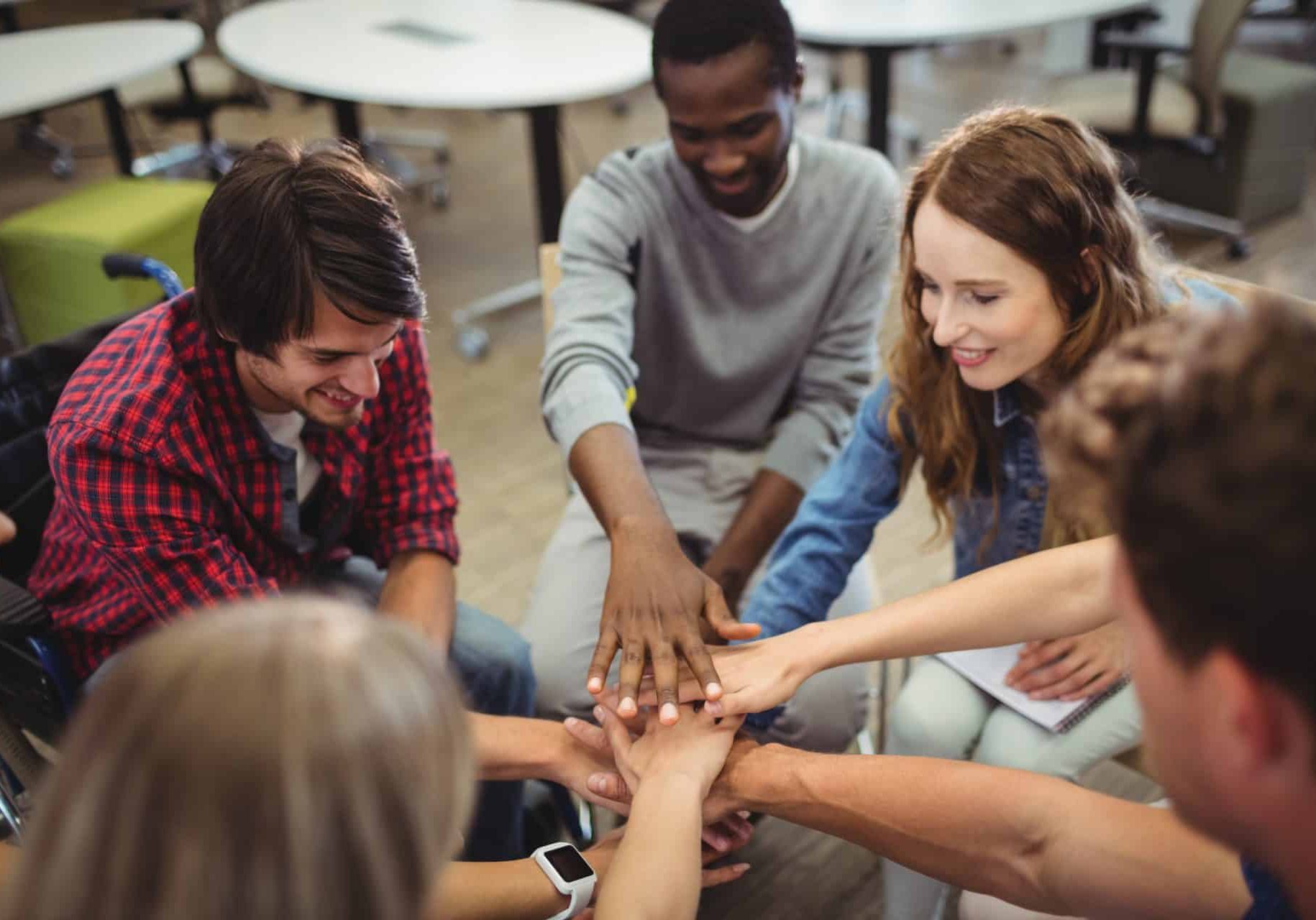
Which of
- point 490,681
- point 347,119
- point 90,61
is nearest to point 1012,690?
point 490,681

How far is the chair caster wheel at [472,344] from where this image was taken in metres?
3.63

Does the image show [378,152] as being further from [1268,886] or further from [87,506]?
[1268,886]

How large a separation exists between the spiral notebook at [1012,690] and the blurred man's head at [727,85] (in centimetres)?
83

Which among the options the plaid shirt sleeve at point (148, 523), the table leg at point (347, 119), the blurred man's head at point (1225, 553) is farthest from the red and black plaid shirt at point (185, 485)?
the table leg at point (347, 119)

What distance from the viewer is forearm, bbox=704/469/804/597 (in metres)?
1.86

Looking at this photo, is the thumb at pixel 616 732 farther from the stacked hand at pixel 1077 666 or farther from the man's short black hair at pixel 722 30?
the man's short black hair at pixel 722 30

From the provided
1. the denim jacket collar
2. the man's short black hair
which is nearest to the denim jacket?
the denim jacket collar

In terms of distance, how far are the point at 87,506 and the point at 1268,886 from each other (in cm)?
122

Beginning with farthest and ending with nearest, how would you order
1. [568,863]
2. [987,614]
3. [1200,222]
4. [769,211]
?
[1200,222] → [769,211] → [987,614] → [568,863]

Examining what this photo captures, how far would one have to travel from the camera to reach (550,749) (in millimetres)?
1493

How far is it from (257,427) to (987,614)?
0.92 meters

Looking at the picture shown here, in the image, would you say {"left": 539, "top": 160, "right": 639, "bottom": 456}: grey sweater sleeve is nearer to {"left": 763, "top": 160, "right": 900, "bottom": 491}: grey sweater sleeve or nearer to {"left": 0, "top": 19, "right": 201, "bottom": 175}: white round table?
{"left": 763, "top": 160, "right": 900, "bottom": 491}: grey sweater sleeve

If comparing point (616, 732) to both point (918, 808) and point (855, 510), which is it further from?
point (855, 510)

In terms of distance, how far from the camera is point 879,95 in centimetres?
380
